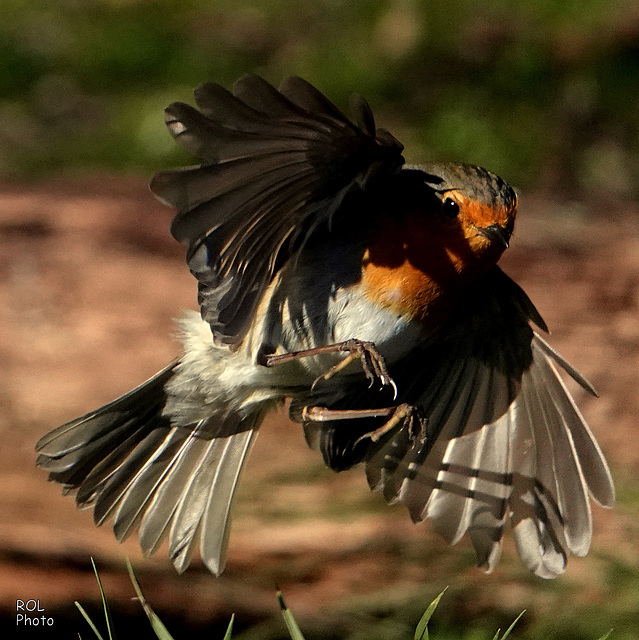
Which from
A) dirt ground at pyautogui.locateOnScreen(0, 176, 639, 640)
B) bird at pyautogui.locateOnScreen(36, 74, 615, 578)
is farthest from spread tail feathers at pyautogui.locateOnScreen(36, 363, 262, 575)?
dirt ground at pyautogui.locateOnScreen(0, 176, 639, 640)

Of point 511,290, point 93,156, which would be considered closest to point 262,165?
point 511,290

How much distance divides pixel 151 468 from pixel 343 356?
35.9 inches

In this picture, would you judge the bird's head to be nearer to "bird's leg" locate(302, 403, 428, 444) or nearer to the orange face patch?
the orange face patch

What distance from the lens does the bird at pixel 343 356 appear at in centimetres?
250

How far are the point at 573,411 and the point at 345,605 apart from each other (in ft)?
3.72

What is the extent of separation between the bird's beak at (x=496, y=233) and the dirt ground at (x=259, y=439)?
1609mm

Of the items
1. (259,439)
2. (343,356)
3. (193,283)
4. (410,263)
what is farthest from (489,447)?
(193,283)

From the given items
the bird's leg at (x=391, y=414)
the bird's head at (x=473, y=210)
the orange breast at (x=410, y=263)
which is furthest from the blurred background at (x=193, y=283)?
the bird's head at (x=473, y=210)

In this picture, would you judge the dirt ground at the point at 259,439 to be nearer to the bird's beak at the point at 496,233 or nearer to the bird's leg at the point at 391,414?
the bird's leg at the point at 391,414

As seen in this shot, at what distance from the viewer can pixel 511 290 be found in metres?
3.27

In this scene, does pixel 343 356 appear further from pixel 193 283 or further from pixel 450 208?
pixel 193 283

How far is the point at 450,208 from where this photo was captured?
9.43 feet

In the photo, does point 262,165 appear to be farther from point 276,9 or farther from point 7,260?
point 276,9

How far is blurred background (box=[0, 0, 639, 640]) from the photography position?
3.86 m
